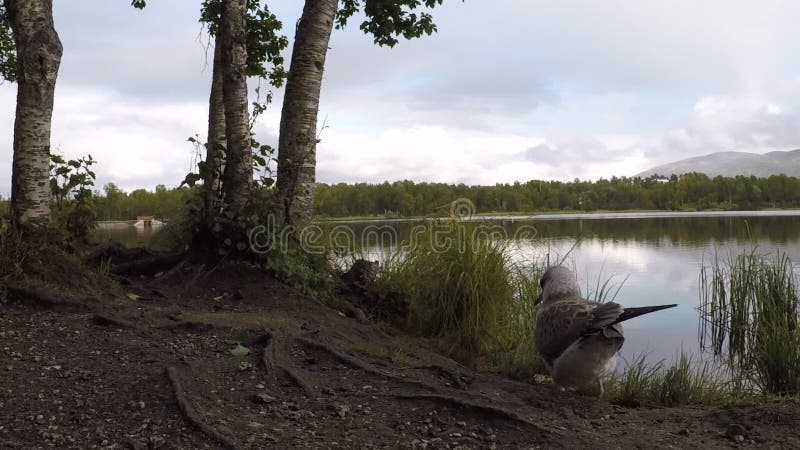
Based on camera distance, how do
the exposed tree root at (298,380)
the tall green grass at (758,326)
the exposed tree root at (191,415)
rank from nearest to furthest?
1. the exposed tree root at (191,415)
2. the exposed tree root at (298,380)
3. the tall green grass at (758,326)

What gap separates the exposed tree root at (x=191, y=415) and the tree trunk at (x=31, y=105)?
3725 mm

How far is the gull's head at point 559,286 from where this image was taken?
7.07 m

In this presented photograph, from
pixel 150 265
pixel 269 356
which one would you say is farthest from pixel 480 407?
pixel 150 265

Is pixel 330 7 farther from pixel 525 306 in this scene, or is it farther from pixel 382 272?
pixel 525 306

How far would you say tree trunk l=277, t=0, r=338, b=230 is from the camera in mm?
10656

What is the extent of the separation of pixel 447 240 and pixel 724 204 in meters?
95.6

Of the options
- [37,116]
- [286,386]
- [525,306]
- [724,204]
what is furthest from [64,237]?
[724,204]

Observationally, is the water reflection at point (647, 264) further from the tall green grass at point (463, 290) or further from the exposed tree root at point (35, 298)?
the exposed tree root at point (35, 298)

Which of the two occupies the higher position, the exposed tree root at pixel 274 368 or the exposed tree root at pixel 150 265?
the exposed tree root at pixel 150 265

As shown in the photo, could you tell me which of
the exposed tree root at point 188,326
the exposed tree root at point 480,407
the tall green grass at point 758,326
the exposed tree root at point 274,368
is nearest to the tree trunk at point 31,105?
the exposed tree root at point 188,326

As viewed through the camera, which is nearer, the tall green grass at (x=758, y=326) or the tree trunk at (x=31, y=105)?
the tree trunk at (x=31, y=105)

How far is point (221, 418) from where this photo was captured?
197 inches

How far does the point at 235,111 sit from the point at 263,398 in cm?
547

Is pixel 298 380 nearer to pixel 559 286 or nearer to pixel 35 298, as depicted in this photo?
pixel 559 286
